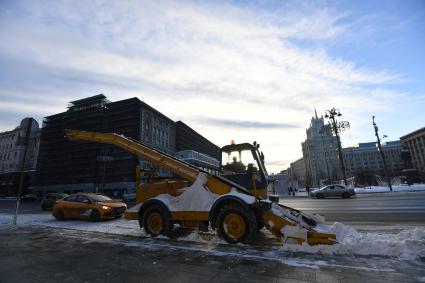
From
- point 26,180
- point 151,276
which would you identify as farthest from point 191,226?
point 26,180

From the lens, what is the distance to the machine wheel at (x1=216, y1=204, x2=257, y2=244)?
664cm

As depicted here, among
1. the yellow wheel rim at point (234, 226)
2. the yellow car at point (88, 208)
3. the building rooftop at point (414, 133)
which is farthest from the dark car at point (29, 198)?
the building rooftop at point (414, 133)

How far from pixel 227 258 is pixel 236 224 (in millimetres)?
1221

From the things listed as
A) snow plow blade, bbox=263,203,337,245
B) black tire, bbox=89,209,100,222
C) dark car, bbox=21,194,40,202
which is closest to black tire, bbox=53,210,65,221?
black tire, bbox=89,209,100,222

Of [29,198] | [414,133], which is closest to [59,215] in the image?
[29,198]

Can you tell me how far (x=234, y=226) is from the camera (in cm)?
694

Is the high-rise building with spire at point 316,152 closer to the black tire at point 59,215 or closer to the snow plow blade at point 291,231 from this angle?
the black tire at point 59,215

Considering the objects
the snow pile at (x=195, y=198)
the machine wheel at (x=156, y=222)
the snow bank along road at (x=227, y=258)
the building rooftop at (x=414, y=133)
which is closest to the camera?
the snow bank along road at (x=227, y=258)

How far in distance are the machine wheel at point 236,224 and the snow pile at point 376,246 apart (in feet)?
2.90

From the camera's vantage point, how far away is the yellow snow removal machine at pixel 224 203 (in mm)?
6562

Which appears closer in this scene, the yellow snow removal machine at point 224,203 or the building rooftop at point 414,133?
the yellow snow removal machine at point 224,203

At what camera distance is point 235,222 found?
273 inches

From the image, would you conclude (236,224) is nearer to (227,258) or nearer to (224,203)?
(224,203)

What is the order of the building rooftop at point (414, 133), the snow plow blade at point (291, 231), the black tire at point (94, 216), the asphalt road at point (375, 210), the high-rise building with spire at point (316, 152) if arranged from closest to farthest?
the snow plow blade at point (291, 231) < the asphalt road at point (375, 210) < the black tire at point (94, 216) < the high-rise building with spire at point (316, 152) < the building rooftop at point (414, 133)
